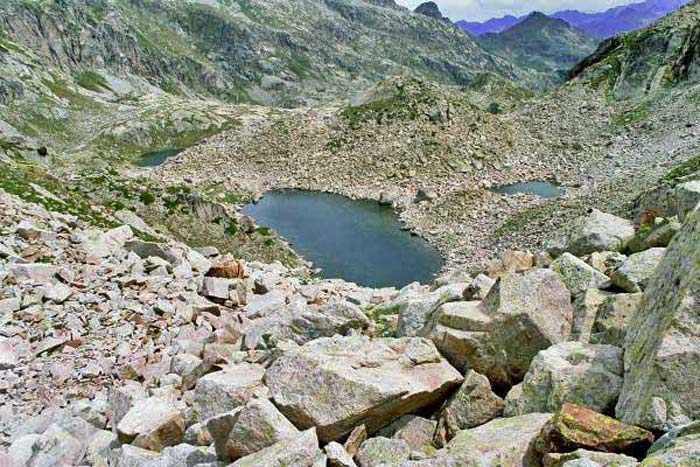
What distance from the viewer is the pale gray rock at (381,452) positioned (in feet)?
28.7

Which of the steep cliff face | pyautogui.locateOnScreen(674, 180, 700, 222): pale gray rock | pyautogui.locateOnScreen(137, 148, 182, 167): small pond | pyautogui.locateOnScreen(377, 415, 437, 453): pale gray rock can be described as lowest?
pyautogui.locateOnScreen(137, 148, 182, 167): small pond

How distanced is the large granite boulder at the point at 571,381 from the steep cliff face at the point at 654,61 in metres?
93.0

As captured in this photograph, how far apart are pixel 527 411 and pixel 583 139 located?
8801cm

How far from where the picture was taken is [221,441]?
9.91m

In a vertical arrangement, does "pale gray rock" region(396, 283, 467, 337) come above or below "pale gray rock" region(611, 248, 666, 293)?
below

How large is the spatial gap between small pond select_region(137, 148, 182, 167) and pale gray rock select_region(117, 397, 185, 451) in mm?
120511

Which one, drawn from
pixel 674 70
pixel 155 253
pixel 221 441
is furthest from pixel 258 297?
pixel 674 70

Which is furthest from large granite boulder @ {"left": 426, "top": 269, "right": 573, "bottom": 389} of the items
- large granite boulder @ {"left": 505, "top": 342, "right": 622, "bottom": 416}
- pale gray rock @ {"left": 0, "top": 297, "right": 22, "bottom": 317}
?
pale gray rock @ {"left": 0, "top": 297, "right": 22, "bottom": 317}

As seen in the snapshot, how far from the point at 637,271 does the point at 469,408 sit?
538 centimetres

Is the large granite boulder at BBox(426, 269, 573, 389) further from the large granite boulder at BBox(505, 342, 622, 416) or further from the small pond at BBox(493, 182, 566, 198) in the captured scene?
the small pond at BBox(493, 182, 566, 198)

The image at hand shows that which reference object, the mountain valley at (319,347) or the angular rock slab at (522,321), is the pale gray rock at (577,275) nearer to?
the mountain valley at (319,347)

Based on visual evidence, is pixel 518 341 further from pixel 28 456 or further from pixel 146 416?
pixel 28 456

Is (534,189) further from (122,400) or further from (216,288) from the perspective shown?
(122,400)

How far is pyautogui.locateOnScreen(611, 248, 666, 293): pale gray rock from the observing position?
11.4m
